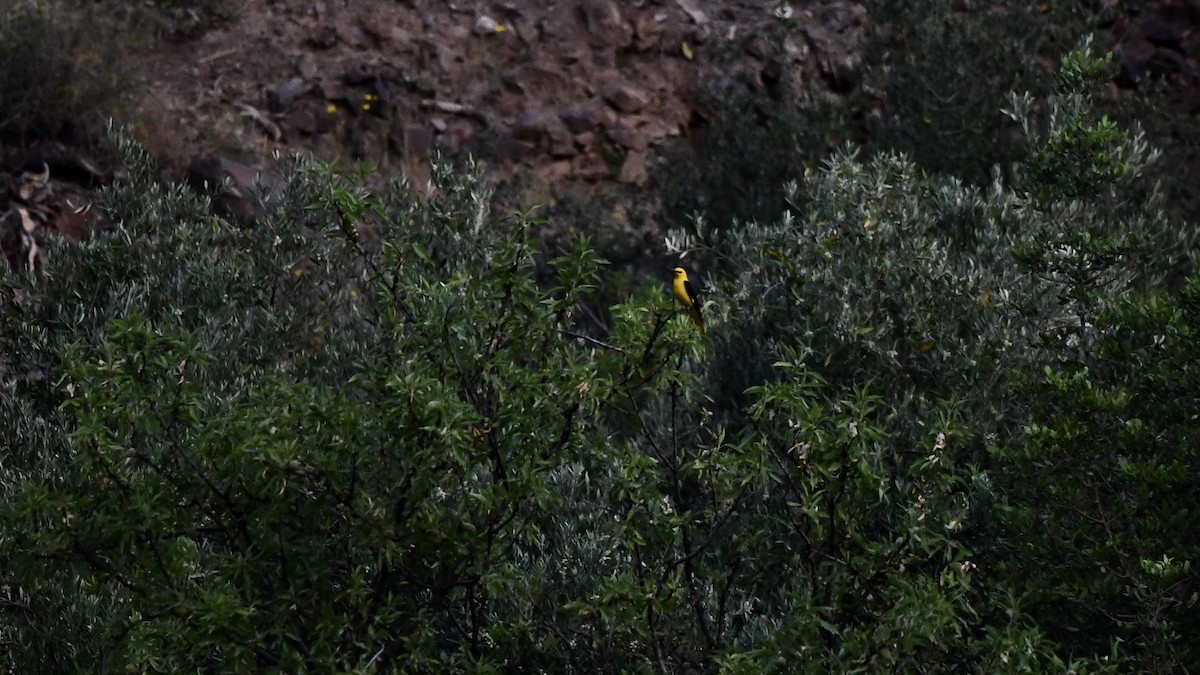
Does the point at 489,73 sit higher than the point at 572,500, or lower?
lower

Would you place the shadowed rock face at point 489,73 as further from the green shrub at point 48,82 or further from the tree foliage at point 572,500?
the tree foliage at point 572,500

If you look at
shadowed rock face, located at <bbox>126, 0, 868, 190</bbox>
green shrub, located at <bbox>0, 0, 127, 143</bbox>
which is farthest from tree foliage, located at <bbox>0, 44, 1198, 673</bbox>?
shadowed rock face, located at <bbox>126, 0, 868, 190</bbox>

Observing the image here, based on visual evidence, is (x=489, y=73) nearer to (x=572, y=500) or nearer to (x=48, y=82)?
(x=48, y=82)

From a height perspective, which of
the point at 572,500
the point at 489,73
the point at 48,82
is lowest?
the point at 489,73

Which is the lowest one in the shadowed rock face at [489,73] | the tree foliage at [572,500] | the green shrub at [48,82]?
the shadowed rock face at [489,73]

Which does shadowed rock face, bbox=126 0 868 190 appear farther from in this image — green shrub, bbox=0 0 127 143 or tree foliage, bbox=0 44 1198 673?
tree foliage, bbox=0 44 1198 673

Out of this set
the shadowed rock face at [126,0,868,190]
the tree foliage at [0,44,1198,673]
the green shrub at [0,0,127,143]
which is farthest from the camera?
the shadowed rock face at [126,0,868,190]

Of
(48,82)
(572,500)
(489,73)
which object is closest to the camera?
(572,500)

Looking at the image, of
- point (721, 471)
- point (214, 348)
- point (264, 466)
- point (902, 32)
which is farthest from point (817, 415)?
point (902, 32)

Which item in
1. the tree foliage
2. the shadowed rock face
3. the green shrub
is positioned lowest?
the shadowed rock face

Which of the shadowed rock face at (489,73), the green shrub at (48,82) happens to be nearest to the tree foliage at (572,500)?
the green shrub at (48,82)

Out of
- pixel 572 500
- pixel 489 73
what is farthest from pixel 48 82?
pixel 572 500

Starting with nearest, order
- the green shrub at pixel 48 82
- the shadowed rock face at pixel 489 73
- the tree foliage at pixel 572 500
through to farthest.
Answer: the tree foliage at pixel 572 500 < the green shrub at pixel 48 82 < the shadowed rock face at pixel 489 73

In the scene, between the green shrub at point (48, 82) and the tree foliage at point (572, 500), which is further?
the green shrub at point (48, 82)
